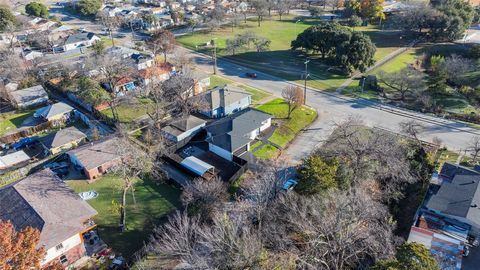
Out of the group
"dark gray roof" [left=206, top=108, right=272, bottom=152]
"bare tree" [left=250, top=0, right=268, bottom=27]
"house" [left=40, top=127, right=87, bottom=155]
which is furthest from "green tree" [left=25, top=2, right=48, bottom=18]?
"dark gray roof" [left=206, top=108, right=272, bottom=152]

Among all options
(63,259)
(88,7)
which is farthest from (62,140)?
(88,7)

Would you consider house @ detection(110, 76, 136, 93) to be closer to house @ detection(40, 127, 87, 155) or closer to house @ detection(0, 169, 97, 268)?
house @ detection(40, 127, 87, 155)

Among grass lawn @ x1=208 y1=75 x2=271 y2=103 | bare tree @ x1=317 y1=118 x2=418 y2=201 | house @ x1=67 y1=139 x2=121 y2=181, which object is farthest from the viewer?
grass lawn @ x1=208 y1=75 x2=271 y2=103

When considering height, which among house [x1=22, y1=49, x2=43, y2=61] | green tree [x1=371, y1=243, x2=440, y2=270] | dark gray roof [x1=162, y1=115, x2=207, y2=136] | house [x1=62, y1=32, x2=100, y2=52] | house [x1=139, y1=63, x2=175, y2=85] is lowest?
dark gray roof [x1=162, y1=115, x2=207, y2=136]

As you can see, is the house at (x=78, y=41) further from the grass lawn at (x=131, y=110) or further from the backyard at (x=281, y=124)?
the backyard at (x=281, y=124)

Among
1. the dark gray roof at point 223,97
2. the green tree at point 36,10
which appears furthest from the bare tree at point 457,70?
the green tree at point 36,10

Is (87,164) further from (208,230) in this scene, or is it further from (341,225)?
(341,225)

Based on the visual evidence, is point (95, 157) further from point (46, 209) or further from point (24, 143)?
point (24, 143)
